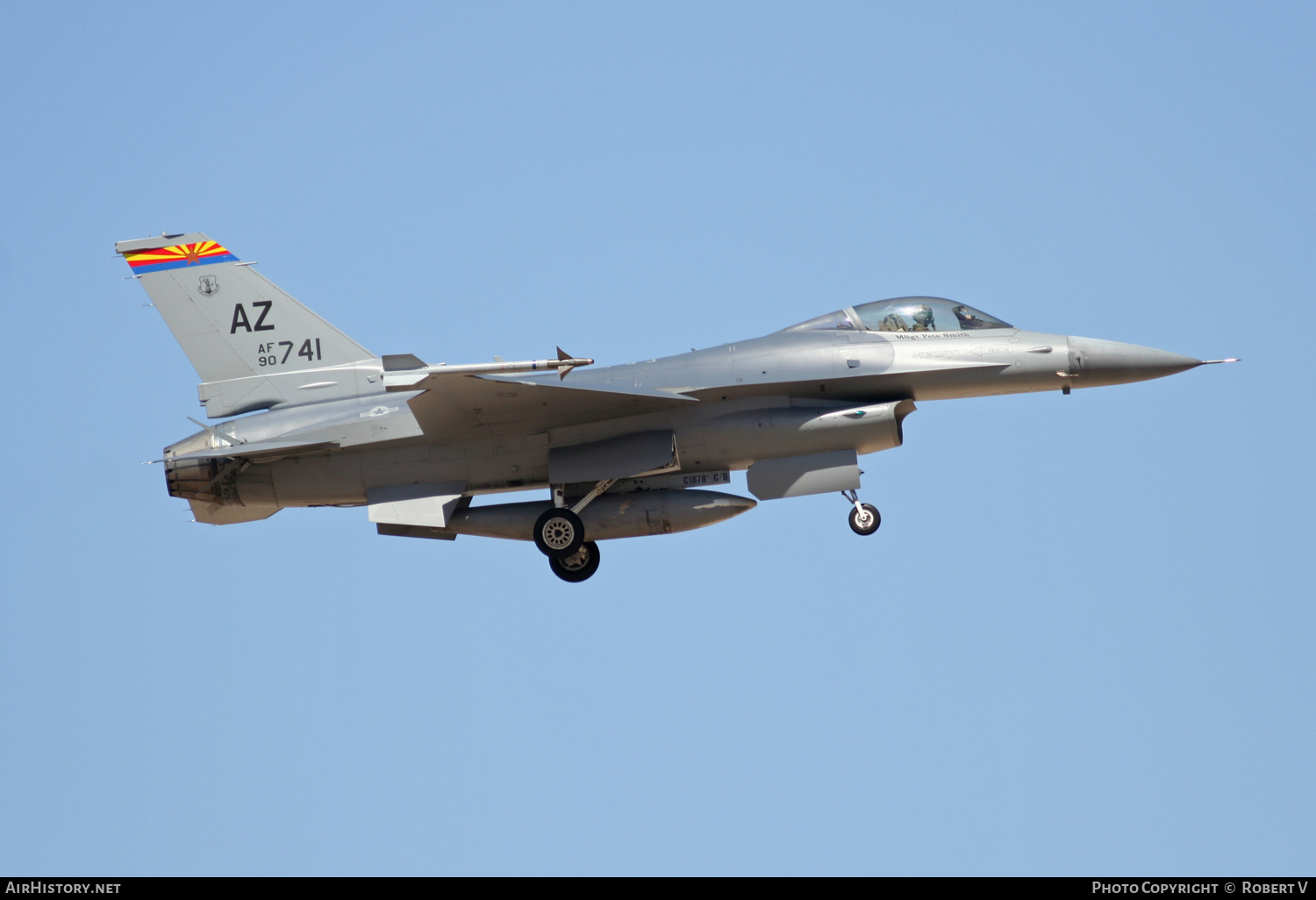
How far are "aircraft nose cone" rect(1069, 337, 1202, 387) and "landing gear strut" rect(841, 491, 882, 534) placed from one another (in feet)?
10.1

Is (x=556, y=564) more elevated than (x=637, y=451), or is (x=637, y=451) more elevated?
(x=637, y=451)

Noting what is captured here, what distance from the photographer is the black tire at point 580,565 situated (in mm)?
19625

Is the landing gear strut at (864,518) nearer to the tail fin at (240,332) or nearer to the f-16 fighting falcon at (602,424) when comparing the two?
the f-16 fighting falcon at (602,424)

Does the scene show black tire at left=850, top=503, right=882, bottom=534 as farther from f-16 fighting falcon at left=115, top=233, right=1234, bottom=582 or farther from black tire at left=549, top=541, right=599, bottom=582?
black tire at left=549, top=541, right=599, bottom=582

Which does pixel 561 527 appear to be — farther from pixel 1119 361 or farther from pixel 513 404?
pixel 1119 361

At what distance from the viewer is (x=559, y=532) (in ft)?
62.3

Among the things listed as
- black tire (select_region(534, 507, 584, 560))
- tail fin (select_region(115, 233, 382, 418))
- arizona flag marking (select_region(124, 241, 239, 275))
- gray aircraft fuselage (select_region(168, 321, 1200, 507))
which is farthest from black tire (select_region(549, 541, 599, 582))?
arizona flag marking (select_region(124, 241, 239, 275))

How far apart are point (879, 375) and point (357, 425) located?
670cm

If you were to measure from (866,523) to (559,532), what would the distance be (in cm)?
396

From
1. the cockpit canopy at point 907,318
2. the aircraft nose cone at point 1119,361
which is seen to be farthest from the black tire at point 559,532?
the aircraft nose cone at point 1119,361
